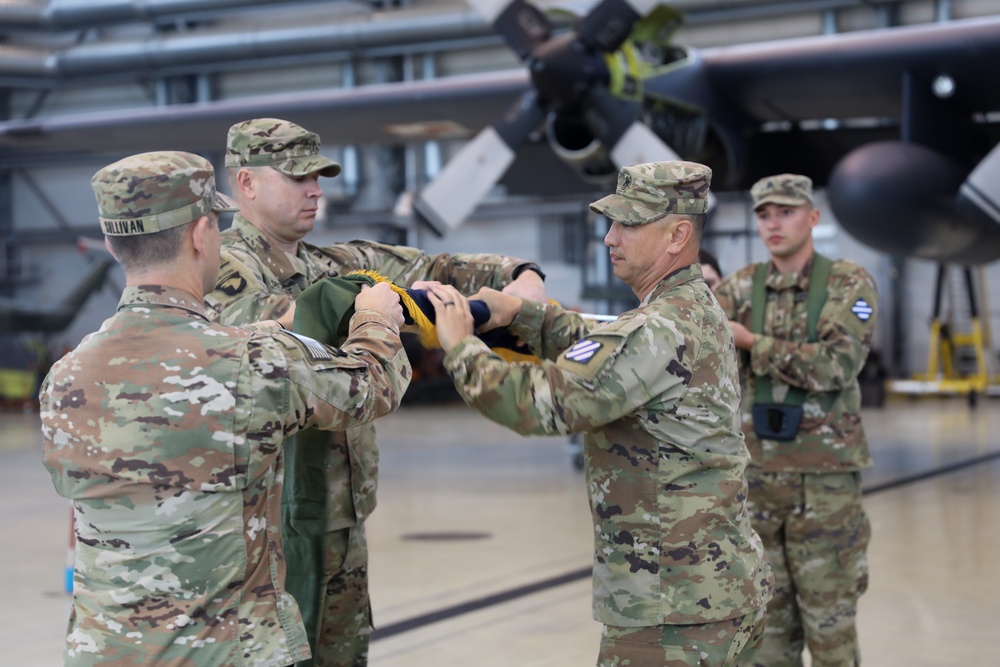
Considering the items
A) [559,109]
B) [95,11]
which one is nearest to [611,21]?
[559,109]

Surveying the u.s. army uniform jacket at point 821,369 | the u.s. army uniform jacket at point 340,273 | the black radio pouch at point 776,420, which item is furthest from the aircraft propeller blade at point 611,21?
the u.s. army uniform jacket at point 340,273

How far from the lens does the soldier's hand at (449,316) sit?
264 cm

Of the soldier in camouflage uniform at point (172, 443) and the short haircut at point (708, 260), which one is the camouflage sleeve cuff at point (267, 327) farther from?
the short haircut at point (708, 260)

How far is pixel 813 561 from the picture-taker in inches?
166

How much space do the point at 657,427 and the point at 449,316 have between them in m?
0.55

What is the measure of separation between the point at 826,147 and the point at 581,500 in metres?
5.42

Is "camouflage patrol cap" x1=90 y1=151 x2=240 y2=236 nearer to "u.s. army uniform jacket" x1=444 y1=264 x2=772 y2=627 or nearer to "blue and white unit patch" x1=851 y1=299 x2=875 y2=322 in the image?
"u.s. army uniform jacket" x1=444 y1=264 x2=772 y2=627

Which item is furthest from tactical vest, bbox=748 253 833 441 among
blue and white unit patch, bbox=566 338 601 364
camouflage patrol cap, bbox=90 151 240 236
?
camouflage patrol cap, bbox=90 151 240 236

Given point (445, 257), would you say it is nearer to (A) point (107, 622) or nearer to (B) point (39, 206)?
(A) point (107, 622)

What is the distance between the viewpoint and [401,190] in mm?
24219

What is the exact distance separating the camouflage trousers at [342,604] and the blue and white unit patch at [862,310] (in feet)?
6.93

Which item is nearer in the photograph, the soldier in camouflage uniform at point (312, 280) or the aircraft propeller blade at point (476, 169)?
the soldier in camouflage uniform at point (312, 280)

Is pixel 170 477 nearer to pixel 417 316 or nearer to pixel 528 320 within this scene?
pixel 417 316

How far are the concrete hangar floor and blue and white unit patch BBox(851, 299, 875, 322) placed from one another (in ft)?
5.21
